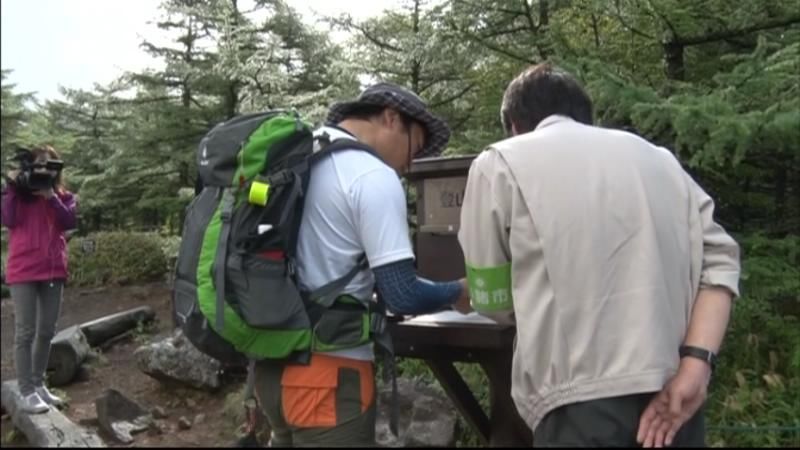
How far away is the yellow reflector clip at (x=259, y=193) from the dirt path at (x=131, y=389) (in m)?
2.48

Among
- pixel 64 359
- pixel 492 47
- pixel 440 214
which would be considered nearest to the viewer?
pixel 440 214

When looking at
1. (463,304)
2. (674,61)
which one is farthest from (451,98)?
(463,304)

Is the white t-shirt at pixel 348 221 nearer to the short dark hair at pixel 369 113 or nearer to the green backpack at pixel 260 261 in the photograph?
the green backpack at pixel 260 261

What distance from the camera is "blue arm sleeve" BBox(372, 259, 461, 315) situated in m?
1.73

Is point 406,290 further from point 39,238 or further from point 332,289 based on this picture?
point 39,238

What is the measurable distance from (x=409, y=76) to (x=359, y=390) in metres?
4.20

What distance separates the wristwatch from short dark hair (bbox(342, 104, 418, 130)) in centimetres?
90

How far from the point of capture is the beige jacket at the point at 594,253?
1.42m

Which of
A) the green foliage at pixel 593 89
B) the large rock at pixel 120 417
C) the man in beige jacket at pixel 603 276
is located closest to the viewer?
the man in beige jacket at pixel 603 276

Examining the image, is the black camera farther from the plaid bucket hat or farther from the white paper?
the white paper

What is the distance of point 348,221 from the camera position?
176 cm

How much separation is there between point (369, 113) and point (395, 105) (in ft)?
0.24

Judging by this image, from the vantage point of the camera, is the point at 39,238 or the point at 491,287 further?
the point at 39,238

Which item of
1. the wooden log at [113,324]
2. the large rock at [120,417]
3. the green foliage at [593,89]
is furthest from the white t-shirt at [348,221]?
the wooden log at [113,324]
